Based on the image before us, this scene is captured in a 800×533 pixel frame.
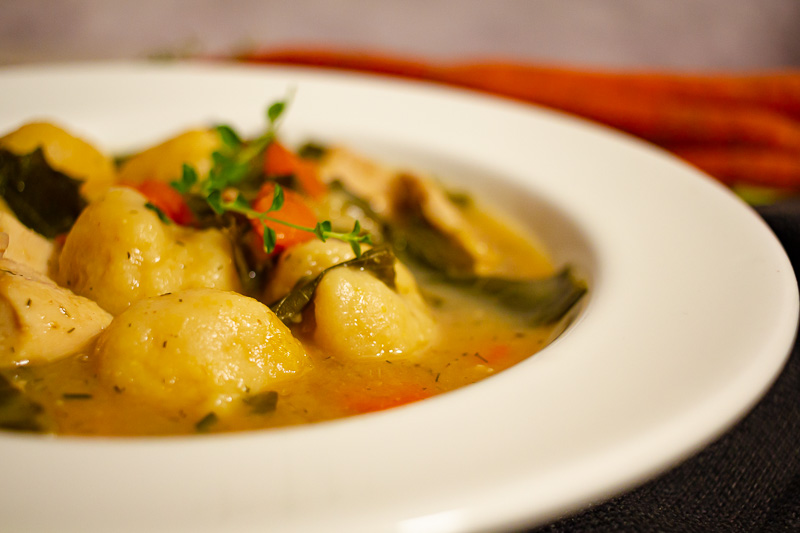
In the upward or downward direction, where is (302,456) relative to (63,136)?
downward

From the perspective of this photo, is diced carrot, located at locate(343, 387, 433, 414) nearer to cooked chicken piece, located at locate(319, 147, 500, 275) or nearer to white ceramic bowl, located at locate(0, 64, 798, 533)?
white ceramic bowl, located at locate(0, 64, 798, 533)

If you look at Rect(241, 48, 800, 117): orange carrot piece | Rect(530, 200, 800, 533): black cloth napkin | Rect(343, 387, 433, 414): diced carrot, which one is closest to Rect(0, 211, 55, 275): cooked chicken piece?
Rect(343, 387, 433, 414): diced carrot

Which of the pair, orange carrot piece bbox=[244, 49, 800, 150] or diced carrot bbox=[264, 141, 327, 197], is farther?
orange carrot piece bbox=[244, 49, 800, 150]

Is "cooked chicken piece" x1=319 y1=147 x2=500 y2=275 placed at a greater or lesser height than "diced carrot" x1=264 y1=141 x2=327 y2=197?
lesser


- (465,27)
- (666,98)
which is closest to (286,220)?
(666,98)

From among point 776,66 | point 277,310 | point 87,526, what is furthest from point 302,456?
point 776,66

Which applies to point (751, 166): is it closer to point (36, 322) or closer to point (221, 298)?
point (221, 298)

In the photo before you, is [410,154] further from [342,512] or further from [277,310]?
[342,512]
